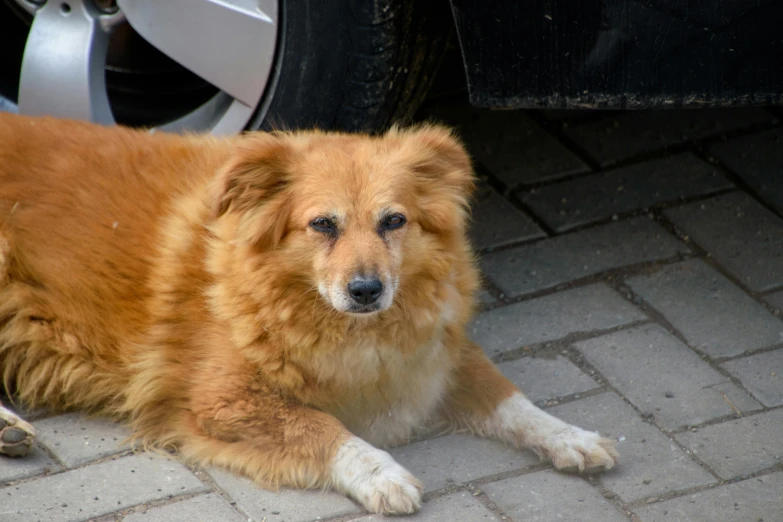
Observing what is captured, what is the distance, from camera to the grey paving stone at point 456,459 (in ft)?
11.4

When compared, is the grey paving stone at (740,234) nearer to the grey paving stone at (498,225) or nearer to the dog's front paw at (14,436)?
the grey paving stone at (498,225)

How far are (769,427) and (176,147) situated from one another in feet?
7.38

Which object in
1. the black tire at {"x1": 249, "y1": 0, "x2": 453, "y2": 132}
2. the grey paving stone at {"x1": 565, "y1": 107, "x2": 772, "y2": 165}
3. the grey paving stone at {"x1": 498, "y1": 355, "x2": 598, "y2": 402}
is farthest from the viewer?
the grey paving stone at {"x1": 565, "y1": 107, "x2": 772, "y2": 165}

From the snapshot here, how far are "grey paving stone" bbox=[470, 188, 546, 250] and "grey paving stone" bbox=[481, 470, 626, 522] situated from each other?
1400 mm

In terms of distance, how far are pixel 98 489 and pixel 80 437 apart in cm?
33

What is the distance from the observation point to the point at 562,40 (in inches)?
139

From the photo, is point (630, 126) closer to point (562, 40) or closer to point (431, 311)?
point (562, 40)

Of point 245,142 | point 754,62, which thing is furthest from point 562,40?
point 245,142

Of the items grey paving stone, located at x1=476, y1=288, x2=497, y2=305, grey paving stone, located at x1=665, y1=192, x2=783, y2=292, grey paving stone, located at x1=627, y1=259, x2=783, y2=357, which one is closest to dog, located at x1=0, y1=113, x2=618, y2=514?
grey paving stone, located at x1=476, y1=288, x2=497, y2=305

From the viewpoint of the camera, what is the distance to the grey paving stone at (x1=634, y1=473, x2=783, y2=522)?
3264mm

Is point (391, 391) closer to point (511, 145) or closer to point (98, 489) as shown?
point (98, 489)

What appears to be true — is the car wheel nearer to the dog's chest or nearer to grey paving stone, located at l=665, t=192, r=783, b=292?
the dog's chest

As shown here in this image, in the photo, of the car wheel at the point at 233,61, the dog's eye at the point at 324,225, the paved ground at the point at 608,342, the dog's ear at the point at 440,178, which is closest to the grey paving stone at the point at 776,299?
the paved ground at the point at 608,342

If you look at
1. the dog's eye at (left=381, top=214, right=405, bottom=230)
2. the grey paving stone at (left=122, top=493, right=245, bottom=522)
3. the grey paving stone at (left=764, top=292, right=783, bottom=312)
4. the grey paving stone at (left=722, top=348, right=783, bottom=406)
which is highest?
the grey paving stone at (left=764, top=292, right=783, bottom=312)
